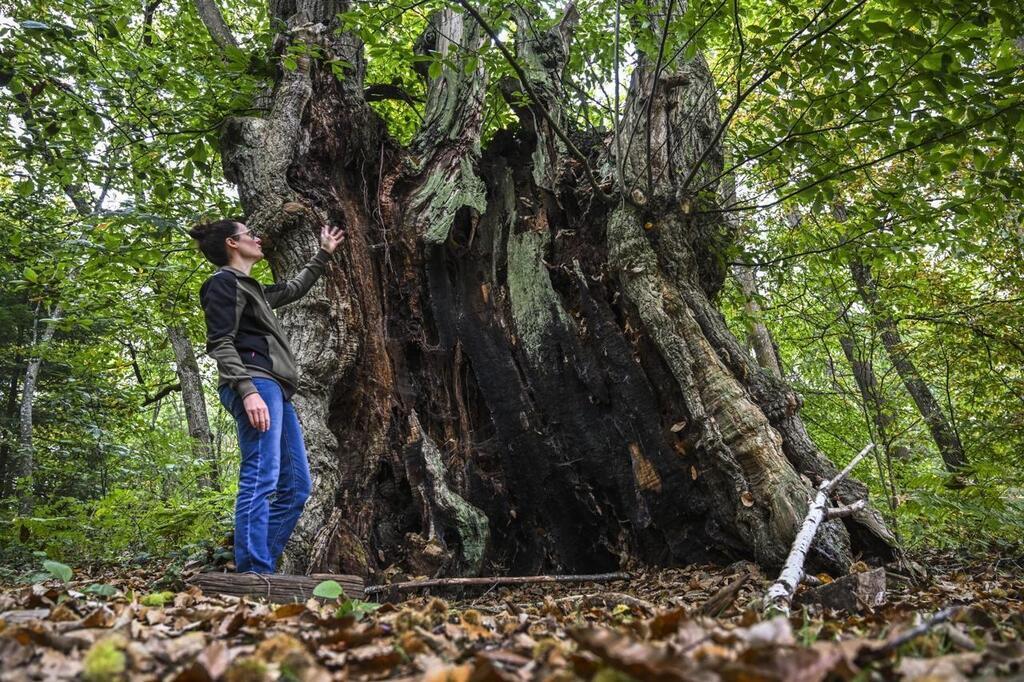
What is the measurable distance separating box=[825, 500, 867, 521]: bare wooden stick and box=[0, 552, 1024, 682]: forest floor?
605mm

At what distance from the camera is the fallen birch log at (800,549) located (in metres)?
2.44

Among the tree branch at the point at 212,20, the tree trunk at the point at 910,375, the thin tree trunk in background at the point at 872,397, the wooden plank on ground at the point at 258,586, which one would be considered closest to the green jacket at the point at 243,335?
the wooden plank on ground at the point at 258,586

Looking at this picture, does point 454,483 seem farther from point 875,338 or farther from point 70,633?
point 875,338

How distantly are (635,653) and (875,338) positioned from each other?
744 cm

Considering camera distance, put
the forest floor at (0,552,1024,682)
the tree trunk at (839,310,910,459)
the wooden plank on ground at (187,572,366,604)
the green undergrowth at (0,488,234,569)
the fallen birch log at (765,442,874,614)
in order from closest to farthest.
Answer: the forest floor at (0,552,1024,682) < the fallen birch log at (765,442,874,614) < the wooden plank on ground at (187,572,366,604) < the green undergrowth at (0,488,234,569) < the tree trunk at (839,310,910,459)

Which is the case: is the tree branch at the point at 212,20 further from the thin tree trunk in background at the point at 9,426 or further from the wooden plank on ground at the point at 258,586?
the thin tree trunk in background at the point at 9,426

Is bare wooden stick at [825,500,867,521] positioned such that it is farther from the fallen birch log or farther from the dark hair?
the dark hair

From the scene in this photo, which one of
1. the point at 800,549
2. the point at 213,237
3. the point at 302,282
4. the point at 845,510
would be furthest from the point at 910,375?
the point at 213,237

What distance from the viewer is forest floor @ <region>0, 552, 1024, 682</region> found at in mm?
1272

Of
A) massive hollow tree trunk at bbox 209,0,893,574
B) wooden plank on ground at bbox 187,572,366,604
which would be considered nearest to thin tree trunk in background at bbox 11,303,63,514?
massive hollow tree trunk at bbox 209,0,893,574

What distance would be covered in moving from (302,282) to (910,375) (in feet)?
21.8

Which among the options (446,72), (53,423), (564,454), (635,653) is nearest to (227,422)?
(53,423)

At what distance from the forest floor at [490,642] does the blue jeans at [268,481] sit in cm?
36

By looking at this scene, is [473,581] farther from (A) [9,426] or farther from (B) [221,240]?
(A) [9,426]
